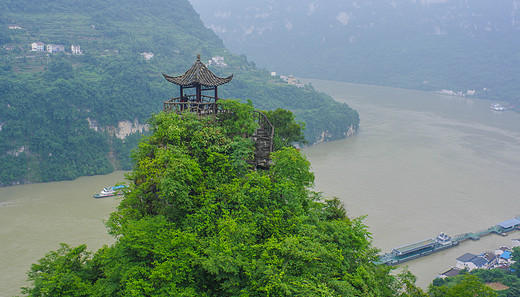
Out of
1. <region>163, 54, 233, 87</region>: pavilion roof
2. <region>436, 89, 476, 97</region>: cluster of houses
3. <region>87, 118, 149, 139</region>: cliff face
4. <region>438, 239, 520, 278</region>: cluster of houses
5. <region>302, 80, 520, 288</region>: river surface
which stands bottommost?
<region>438, 239, 520, 278</region>: cluster of houses

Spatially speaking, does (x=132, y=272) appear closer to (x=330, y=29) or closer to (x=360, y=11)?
(x=330, y=29)

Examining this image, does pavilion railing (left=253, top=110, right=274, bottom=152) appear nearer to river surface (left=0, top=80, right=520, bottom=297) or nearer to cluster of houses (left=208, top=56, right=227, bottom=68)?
river surface (left=0, top=80, right=520, bottom=297)

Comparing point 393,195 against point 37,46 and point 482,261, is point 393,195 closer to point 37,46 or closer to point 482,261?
point 482,261

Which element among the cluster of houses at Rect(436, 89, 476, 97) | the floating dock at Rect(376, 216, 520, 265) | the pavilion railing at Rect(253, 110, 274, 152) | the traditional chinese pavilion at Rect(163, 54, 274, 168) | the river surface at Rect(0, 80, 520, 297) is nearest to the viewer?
the traditional chinese pavilion at Rect(163, 54, 274, 168)

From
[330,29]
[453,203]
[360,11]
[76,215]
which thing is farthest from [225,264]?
[360,11]

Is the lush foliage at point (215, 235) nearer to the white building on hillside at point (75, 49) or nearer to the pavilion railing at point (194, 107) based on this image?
the pavilion railing at point (194, 107)

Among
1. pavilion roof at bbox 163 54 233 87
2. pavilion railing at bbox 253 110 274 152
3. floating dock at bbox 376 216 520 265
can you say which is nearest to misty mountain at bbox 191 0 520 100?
floating dock at bbox 376 216 520 265
